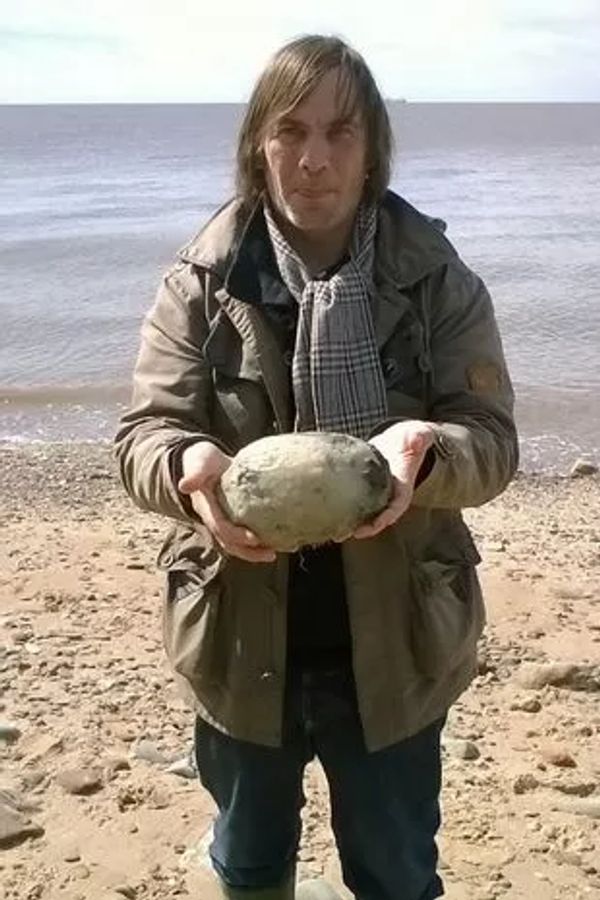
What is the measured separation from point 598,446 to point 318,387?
9267mm

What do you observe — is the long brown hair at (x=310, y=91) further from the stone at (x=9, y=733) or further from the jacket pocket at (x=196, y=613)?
the stone at (x=9, y=733)

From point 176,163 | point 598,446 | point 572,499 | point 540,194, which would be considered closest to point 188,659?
point 572,499

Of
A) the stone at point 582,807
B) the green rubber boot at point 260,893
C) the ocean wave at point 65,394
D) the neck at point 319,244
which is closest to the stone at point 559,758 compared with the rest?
the stone at point 582,807

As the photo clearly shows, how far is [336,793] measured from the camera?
293cm

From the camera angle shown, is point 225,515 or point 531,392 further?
point 531,392

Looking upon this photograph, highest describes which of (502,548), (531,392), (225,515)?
(225,515)

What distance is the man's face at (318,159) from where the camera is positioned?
265cm

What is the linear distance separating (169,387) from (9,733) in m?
2.43

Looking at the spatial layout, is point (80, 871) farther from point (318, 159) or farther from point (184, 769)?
point (318, 159)

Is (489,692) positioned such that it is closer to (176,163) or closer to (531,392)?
(531,392)

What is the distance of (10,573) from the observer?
6.71 meters

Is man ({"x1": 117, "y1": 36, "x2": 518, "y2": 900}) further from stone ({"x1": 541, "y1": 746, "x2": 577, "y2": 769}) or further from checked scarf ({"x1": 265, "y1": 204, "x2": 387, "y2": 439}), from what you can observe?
stone ({"x1": 541, "y1": 746, "x2": 577, "y2": 769})

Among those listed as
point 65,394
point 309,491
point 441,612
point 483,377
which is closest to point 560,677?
point 441,612

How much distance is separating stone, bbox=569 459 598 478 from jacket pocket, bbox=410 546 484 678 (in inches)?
298
